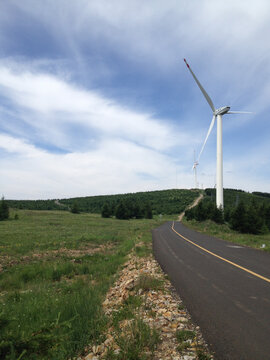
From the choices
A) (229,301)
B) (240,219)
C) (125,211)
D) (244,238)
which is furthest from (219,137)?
(125,211)

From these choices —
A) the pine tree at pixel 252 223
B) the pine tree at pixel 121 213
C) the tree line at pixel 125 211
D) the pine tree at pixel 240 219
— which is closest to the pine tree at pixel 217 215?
the pine tree at pixel 240 219

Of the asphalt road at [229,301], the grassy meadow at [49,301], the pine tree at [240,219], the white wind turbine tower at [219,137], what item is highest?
the white wind turbine tower at [219,137]

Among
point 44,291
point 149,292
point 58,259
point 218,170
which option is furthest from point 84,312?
point 218,170

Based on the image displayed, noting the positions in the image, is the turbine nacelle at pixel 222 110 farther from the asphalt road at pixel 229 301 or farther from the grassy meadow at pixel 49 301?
the asphalt road at pixel 229 301

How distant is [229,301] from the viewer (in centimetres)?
600

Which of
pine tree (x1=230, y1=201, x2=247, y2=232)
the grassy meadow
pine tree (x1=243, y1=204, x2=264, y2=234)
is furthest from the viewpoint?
pine tree (x1=243, y1=204, x2=264, y2=234)

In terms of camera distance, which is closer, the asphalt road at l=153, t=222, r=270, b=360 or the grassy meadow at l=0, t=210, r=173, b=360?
the grassy meadow at l=0, t=210, r=173, b=360

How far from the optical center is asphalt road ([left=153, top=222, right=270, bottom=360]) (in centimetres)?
397

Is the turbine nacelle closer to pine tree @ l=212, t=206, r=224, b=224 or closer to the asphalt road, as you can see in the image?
pine tree @ l=212, t=206, r=224, b=224

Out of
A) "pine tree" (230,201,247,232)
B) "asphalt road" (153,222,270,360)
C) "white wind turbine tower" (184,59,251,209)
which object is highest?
"white wind turbine tower" (184,59,251,209)

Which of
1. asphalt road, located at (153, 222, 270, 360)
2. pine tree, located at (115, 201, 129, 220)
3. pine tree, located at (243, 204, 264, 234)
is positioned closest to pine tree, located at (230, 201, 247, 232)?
pine tree, located at (243, 204, 264, 234)

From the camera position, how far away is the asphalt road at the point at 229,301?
13.0 feet

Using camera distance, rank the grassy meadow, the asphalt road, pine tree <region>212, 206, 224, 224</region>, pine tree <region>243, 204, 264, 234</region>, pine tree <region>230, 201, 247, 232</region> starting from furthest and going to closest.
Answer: pine tree <region>212, 206, 224, 224</region>, pine tree <region>243, 204, 264, 234</region>, pine tree <region>230, 201, 247, 232</region>, the asphalt road, the grassy meadow

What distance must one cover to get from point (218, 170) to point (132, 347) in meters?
37.9
